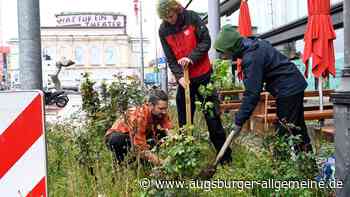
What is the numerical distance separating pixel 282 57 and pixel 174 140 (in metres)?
1.45

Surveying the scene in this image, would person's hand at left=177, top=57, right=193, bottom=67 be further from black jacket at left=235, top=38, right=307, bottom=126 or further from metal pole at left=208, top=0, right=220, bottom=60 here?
Answer: metal pole at left=208, top=0, right=220, bottom=60

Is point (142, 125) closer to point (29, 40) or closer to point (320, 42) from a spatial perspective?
point (29, 40)

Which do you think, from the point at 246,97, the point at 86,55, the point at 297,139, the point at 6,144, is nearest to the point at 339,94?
the point at 297,139

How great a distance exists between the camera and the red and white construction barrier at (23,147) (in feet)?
8.85

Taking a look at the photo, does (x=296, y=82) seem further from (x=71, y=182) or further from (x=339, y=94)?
(x=71, y=182)

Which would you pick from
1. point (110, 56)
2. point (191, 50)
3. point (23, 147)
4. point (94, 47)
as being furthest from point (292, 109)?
point (94, 47)

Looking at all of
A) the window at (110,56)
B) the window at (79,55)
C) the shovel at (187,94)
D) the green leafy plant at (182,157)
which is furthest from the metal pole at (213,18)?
the window at (110,56)

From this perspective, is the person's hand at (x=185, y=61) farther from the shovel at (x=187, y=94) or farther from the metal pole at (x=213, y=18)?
the metal pole at (x=213, y=18)

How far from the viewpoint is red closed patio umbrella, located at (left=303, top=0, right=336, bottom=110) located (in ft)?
22.4

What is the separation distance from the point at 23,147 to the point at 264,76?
2.16 m

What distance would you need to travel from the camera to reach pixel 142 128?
4.54 metres

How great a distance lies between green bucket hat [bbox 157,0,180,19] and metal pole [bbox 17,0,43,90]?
1271 millimetres

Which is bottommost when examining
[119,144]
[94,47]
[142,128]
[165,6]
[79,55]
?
[119,144]

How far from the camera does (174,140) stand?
3299 millimetres
